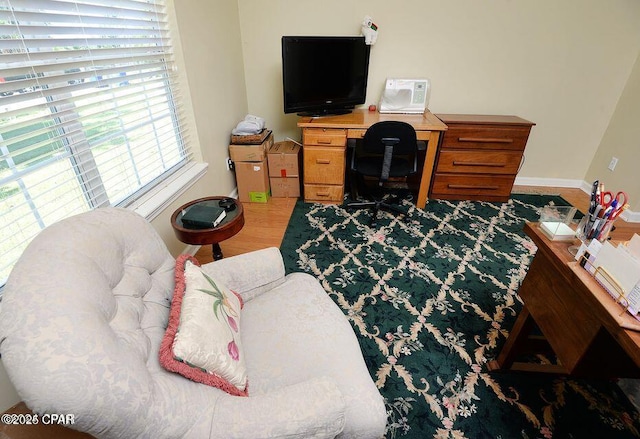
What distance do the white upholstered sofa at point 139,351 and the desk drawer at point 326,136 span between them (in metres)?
1.70

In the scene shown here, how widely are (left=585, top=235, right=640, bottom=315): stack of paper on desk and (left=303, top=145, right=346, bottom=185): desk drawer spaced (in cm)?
202

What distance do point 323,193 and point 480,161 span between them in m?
1.49

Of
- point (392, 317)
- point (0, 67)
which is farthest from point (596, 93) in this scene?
point (0, 67)

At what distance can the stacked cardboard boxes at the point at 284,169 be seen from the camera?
114 inches

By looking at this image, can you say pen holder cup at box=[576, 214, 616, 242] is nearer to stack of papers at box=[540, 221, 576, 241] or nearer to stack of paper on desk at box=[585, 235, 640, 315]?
stack of papers at box=[540, 221, 576, 241]

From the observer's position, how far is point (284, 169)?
2947 millimetres

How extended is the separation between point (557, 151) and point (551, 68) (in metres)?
0.84

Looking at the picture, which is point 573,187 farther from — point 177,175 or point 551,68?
point 177,175

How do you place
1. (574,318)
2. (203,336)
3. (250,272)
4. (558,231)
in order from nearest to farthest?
(203,336) → (574,318) → (558,231) → (250,272)

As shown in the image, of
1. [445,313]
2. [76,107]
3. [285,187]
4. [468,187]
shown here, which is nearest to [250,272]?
[76,107]

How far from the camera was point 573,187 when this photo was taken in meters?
3.35

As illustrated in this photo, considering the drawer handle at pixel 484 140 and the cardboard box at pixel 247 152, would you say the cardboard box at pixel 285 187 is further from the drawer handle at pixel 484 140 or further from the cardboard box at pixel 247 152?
the drawer handle at pixel 484 140

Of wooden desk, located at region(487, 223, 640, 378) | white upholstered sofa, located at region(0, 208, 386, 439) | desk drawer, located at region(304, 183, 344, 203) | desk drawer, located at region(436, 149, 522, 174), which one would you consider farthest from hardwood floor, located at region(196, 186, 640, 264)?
wooden desk, located at region(487, 223, 640, 378)

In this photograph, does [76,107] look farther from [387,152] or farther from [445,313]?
[445,313]
